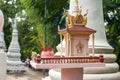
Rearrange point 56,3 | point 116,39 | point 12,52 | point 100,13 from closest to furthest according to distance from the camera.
Result: point 100,13, point 116,39, point 56,3, point 12,52

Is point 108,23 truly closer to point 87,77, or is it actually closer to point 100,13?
point 100,13

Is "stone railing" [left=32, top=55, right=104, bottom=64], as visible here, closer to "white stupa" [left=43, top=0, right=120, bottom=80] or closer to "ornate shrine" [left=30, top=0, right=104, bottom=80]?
"ornate shrine" [left=30, top=0, right=104, bottom=80]

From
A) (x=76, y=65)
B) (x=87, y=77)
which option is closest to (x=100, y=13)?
(x=87, y=77)

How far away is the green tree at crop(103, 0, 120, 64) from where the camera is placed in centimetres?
1138

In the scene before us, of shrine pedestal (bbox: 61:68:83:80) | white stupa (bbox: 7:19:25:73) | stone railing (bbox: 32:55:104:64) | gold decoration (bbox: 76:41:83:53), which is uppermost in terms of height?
gold decoration (bbox: 76:41:83:53)

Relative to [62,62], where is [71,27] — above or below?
above

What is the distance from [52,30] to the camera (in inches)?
546

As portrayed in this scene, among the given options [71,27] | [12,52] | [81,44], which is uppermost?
[71,27]

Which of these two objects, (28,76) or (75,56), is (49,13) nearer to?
(28,76)

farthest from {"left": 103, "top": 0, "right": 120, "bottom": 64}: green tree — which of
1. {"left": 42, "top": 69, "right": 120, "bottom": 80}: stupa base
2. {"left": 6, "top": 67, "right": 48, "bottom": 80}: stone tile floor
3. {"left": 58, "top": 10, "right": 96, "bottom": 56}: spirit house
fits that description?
{"left": 58, "top": 10, "right": 96, "bottom": 56}: spirit house

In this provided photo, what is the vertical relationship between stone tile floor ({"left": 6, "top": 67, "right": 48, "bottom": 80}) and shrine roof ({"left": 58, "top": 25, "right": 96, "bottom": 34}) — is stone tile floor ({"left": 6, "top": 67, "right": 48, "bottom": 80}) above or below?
below

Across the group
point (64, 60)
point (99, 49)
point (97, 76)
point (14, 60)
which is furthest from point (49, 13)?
point (64, 60)

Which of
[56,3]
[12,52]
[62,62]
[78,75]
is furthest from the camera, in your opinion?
[12,52]

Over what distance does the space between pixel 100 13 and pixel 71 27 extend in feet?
7.71
